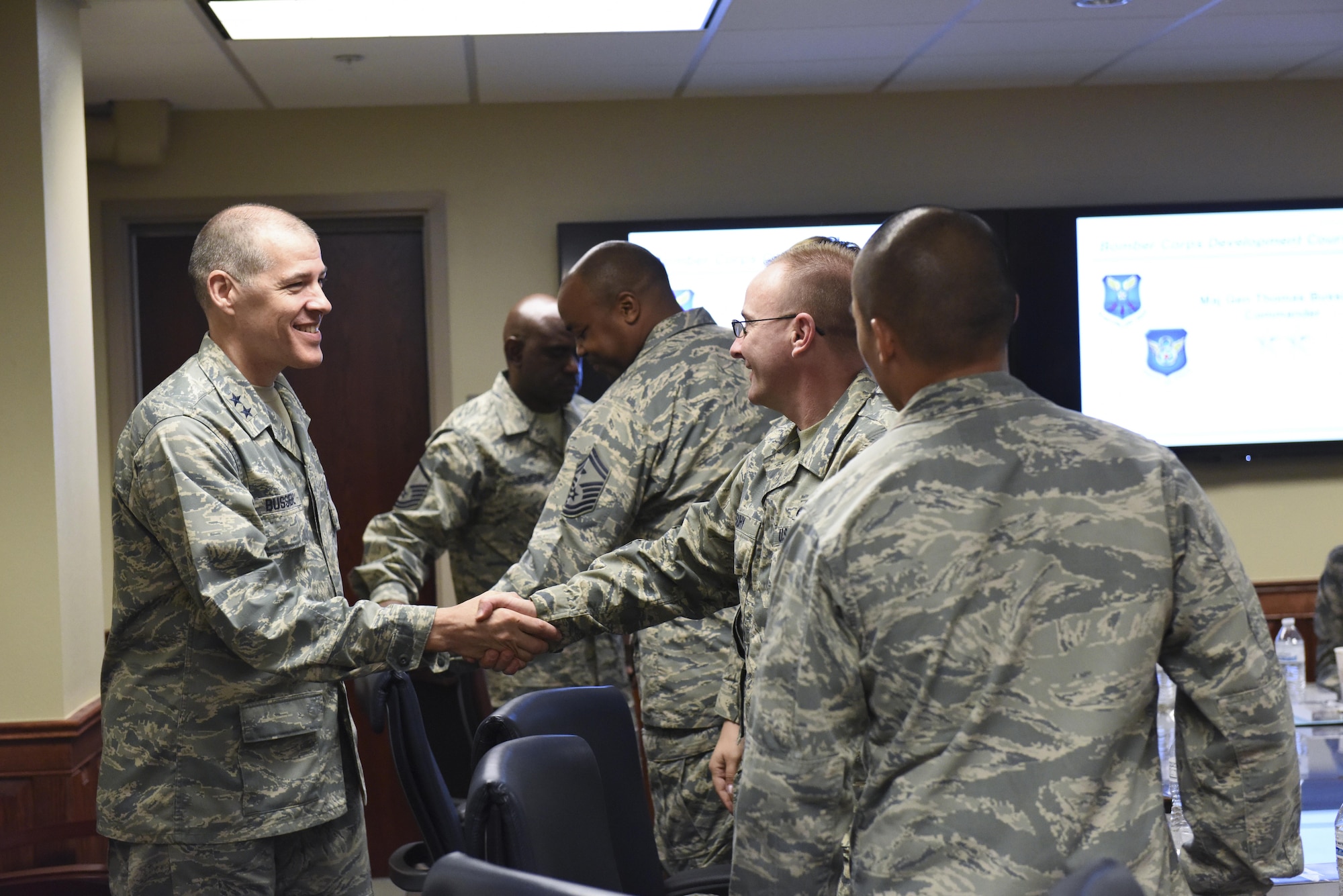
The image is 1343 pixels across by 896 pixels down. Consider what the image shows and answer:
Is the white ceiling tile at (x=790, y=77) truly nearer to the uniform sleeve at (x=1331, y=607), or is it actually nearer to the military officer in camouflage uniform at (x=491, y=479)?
the military officer in camouflage uniform at (x=491, y=479)

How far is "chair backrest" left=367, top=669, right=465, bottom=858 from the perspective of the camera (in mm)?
2150

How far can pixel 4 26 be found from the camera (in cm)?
293

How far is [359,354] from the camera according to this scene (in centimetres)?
456

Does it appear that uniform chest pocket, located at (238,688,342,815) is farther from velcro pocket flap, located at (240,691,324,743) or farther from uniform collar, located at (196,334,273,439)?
uniform collar, located at (196,334,273,439)

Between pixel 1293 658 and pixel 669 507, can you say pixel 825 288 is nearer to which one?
pixel 669 507

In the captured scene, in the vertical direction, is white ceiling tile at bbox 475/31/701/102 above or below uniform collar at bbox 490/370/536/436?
above

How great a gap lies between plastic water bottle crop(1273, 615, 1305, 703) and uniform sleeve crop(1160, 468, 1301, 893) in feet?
5.74

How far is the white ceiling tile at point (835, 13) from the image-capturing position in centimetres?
344

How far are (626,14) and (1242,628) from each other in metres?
2.74

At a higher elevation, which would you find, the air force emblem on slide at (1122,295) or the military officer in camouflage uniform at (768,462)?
the air force emblem on slide at (1122,295)

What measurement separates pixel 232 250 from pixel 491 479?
1357 mm

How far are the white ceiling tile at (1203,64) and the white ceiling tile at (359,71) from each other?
2346 millimetres

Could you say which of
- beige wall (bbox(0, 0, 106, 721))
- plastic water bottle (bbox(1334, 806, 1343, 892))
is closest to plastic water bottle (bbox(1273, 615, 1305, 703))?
plastic water bottle (bbox(1334, 806, 1343, 892))

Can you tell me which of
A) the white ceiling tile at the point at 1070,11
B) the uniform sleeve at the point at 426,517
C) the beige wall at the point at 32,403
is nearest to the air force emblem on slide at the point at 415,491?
the uniform sleeve at the point at 426,517
